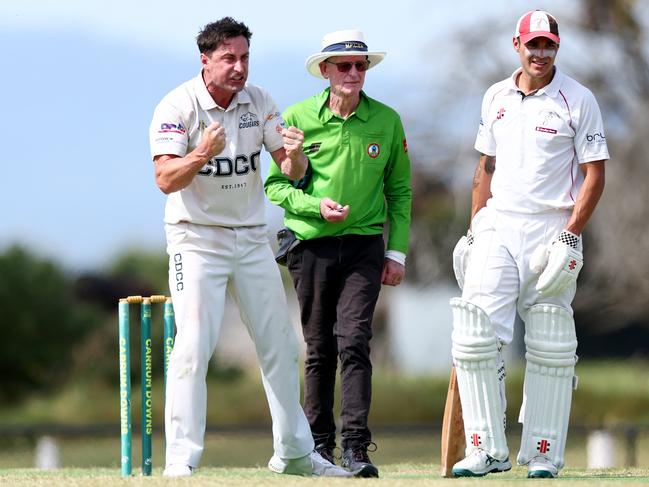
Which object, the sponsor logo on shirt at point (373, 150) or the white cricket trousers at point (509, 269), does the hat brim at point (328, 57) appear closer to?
the sponsor logo on shirt at point (373, 150)

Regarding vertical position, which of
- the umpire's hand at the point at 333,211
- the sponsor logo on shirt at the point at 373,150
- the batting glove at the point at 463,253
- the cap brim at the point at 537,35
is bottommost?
the batting glove at the point at 463,253


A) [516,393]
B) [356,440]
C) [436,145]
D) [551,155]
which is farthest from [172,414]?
[436,145]

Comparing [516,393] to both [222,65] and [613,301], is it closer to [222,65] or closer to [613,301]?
[613,301]

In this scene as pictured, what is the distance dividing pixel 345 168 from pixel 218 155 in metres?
0.73

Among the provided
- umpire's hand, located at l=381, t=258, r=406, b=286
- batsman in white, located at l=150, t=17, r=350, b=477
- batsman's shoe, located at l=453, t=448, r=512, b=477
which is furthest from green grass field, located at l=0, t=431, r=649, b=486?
umpire's hand, located at l=381, t=258, r=406, b=286

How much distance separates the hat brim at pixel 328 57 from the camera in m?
6.41

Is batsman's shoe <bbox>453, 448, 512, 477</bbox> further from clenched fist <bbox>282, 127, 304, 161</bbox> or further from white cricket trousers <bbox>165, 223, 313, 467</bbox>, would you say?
clenched fist <bbox>282, 127, 304, 161</bbox>

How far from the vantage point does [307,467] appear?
631 centimetres

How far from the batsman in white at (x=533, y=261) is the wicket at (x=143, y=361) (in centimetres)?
127

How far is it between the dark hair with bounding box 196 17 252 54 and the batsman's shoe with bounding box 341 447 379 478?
1.87 m

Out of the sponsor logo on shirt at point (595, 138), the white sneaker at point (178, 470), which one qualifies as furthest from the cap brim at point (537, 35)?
the white sneaker at point (178, 470)

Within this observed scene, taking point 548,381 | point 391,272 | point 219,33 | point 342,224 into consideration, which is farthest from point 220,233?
point 548,381

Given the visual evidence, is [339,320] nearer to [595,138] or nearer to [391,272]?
[391,272]

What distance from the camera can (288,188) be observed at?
257 inches
